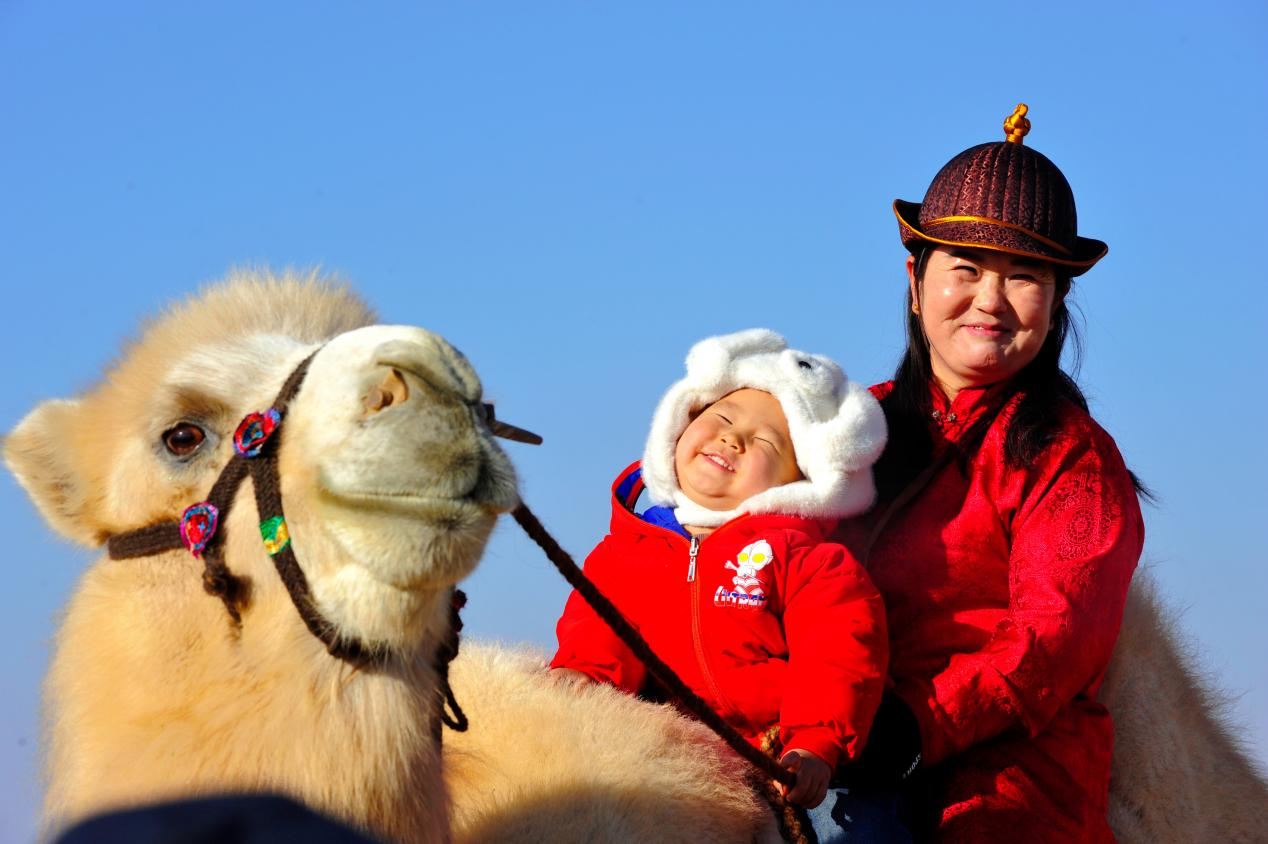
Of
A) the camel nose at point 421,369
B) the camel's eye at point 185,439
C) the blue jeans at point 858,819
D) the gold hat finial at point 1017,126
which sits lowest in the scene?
the blue jeans at point 858,819

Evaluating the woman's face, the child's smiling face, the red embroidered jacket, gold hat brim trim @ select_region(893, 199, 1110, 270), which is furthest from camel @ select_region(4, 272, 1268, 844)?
gold hat brim trim @ select_region(893, 199, 1110, 270)

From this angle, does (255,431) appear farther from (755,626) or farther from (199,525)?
(755,626)

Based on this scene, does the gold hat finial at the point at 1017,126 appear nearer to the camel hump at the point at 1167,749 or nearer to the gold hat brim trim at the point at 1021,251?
the gold hat brim trim at the point at 1021,251

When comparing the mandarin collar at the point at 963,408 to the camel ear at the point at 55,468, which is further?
the mandarin collar at the point at 963,408

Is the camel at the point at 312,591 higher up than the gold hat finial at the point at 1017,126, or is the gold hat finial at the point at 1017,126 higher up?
the gold hat finial at the point at 1017,126

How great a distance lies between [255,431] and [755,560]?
60.5 inches

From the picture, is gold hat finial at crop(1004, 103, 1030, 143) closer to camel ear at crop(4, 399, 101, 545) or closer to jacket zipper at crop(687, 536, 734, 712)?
jacket zipper at crop(687, 536, 734, 712)

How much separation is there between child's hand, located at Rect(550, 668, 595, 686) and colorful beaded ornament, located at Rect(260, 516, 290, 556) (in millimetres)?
1332

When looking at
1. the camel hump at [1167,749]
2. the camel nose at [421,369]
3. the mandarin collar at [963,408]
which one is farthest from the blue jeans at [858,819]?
the camel nose at [421,369]

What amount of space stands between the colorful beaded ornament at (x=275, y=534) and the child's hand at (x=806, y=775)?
1416mm

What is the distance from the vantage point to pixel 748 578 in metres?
3.83

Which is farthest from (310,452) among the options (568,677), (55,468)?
(568,677)

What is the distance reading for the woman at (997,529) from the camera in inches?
153

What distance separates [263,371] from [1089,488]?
245 centimetres
